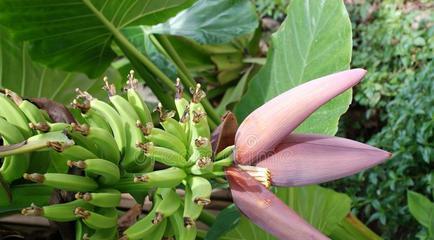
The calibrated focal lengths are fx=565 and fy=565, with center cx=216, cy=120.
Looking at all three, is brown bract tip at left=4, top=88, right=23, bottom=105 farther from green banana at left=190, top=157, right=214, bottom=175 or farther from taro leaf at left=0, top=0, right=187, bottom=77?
taro leaf at left=0, top=0, right=187, bottom=77

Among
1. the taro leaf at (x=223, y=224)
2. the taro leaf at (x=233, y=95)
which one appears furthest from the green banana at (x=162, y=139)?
the taro leaf at (x=233, y=95)

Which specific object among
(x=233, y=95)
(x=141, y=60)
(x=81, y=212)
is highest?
(x=81, y=212)

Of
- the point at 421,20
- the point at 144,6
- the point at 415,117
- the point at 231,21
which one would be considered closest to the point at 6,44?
the point at 144,6

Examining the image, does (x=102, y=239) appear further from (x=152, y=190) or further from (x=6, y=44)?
(x=6, y=44)

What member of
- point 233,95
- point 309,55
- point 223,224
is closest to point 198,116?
point 223,224

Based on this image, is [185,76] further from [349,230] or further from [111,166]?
[111,166]

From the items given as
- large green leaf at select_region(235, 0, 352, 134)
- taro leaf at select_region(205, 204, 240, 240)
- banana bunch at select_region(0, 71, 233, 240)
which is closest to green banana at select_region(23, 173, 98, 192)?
banana bunch at select_region(0, 71, 233, 240)

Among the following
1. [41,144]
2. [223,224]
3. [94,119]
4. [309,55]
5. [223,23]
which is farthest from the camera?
[223,23]

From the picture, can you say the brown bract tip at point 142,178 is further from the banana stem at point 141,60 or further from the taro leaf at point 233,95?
the taro leaf at point 233,95
